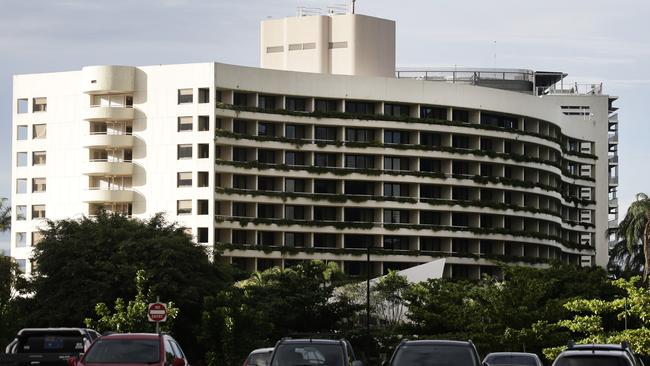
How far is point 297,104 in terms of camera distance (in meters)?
117

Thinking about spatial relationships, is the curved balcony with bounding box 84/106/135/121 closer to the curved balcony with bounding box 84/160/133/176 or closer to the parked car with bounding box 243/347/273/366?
the curved balcony with bounding box 84/160/133/176

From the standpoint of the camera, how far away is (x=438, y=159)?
394 feet

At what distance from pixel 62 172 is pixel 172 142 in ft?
33.6

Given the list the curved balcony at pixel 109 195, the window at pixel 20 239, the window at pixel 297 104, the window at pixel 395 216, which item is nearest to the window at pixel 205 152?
the curved balcony at pixel 109 195

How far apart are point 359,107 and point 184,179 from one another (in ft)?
52.7

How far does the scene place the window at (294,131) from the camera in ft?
383

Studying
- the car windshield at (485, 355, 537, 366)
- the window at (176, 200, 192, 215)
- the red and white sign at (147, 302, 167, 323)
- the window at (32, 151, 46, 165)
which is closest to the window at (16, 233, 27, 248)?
the window at (32, 151, 46, 165)

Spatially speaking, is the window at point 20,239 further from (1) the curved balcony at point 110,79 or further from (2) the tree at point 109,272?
(2) the tree at point 109,272

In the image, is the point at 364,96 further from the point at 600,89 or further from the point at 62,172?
the point at 600,89

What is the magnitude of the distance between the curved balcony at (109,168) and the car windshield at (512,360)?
250 feet

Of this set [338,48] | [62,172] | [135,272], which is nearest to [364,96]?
[338,48]

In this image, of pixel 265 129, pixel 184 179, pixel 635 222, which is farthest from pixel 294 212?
pixel 635 222

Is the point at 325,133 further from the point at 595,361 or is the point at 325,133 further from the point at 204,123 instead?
the point at 595,361

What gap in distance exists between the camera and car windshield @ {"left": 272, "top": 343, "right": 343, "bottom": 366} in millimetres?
29703
